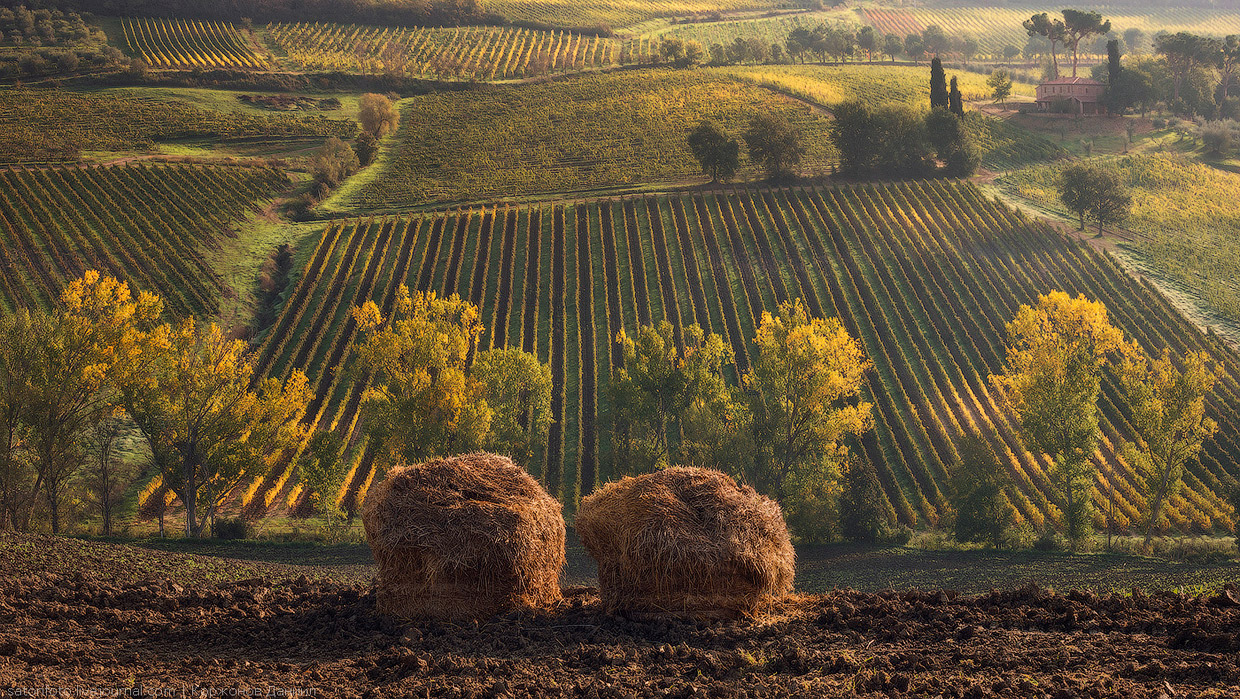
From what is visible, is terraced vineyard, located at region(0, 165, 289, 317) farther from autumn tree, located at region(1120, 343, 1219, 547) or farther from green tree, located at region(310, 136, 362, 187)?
autumn tree, located at region(1120, 343, 1219, 547)

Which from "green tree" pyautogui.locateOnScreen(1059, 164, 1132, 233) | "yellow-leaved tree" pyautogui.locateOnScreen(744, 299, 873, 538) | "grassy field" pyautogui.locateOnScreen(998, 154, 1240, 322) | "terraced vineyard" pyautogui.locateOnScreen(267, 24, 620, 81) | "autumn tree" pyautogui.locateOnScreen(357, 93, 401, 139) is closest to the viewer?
"yellow-leaved tree" pyautogui.locateOnScreen(744, 299, 873, 538)

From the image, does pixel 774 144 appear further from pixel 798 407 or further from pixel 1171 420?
pixel 1171 420

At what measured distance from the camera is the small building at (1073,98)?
11200 cm

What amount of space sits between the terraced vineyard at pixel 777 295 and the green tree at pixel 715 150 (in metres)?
3.47

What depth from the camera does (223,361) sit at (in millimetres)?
40531

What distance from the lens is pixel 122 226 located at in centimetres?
6862

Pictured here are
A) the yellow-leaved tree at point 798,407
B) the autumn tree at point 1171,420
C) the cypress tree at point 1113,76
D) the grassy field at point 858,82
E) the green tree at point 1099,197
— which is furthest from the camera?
the grassy field at point 858,82

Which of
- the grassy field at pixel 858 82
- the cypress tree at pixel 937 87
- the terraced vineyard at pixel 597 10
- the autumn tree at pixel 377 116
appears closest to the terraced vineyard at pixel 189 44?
the autumn tree at pixel 377 116

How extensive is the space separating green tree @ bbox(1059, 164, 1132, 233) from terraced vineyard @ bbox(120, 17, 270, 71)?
343 ft

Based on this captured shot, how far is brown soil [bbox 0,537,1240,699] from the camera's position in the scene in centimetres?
1343

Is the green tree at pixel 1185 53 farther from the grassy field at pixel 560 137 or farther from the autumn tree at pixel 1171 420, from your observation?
the autumn tree at pixel 1171 420

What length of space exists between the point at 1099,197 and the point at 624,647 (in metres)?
79.3

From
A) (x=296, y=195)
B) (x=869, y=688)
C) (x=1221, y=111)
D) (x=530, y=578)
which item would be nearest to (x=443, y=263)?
(x=296, y=195)

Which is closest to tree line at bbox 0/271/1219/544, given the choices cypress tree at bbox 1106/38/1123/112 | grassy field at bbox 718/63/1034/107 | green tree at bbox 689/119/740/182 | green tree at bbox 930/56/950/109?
green tree at bbox 689/119/740/182
